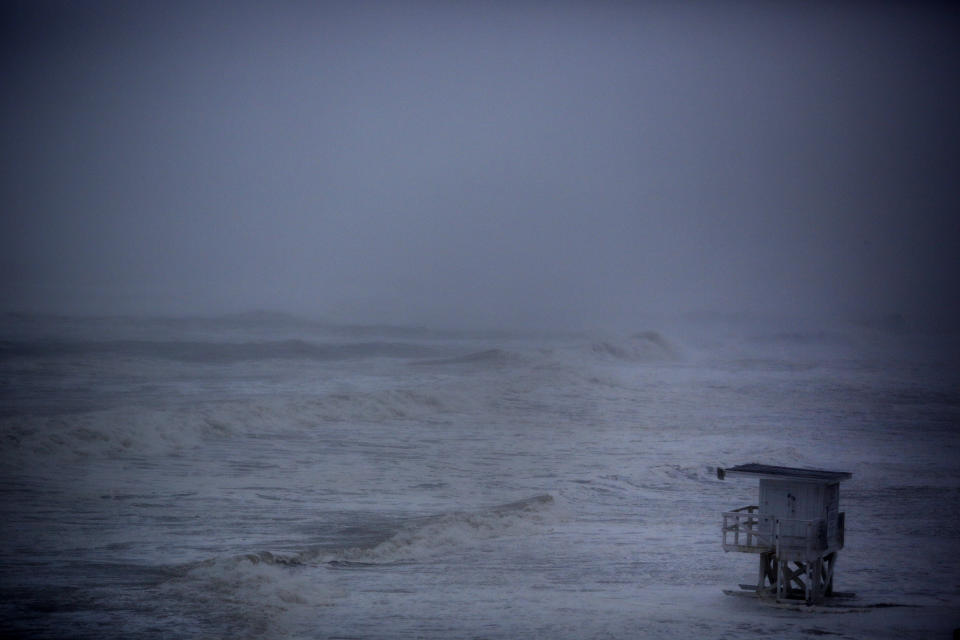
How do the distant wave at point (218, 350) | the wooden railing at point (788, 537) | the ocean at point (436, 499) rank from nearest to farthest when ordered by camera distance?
the ocean at point (436, 499) < the wooden railing at point (788, 537) < the distant wave at point (218, 350)

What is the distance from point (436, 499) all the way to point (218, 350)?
3388cm

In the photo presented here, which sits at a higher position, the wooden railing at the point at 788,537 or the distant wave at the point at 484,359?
the distant wave at the point at 484,359

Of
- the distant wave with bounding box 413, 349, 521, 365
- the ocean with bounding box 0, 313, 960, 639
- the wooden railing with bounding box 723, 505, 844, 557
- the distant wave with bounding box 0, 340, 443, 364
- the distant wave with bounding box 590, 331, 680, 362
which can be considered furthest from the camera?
the distant wave with bounding box 590, 331, 680, 362

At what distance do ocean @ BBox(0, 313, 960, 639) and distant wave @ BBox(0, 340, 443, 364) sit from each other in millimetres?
719

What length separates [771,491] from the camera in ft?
35.9

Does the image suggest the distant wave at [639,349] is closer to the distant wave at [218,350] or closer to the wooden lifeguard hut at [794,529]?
the distant wave at [218,350]

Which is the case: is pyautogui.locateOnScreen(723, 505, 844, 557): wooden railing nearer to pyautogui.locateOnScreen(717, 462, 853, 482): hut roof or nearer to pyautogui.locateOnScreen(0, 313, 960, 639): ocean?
pyautogui.locateOnScreen(717, 462, 853, 482): hut roof

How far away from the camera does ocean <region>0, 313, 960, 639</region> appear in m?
10.1

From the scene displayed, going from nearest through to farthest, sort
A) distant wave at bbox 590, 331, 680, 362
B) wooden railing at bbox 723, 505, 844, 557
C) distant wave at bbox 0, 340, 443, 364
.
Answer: wooden railing at bbox 723, 505, 844, 557, distant wave at bbox 0, 340, 443, 364, distant wave at bbox 590, 331, 680, 362

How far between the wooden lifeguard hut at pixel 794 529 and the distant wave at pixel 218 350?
35.2 metres

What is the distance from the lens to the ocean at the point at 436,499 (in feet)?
33.0

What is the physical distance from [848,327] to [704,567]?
Answer: 5472 cm

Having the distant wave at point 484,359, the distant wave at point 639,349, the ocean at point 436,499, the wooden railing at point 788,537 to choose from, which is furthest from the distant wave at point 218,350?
the wooden railing at point 788,537

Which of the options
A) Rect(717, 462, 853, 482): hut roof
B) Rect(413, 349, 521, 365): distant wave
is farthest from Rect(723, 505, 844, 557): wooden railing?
Rect(413, 349, 521, 365): distant wave
